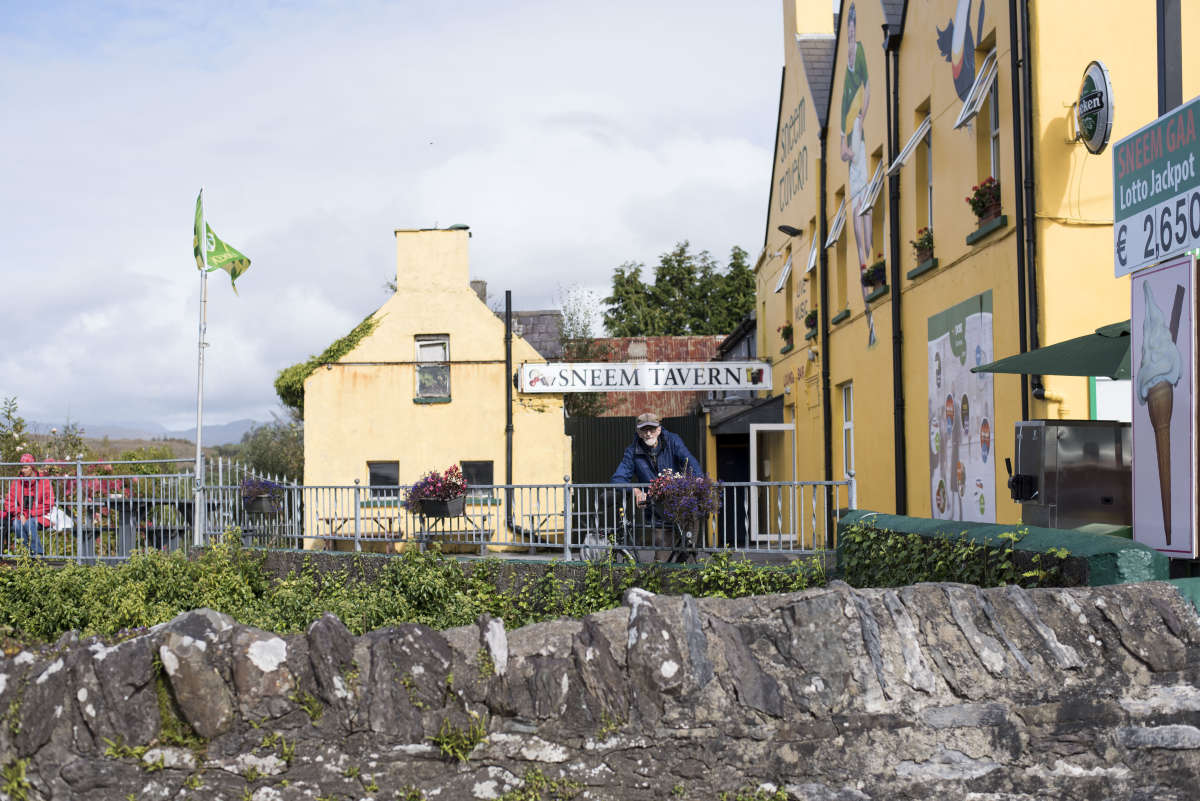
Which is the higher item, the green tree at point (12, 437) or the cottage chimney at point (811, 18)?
the cottage chimney at point (811, 18)

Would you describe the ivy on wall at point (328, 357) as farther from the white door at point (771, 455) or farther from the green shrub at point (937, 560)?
the green shrub at point (937, 560)

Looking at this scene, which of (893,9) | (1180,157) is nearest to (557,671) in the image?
(1180,157)

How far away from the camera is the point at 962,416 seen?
12.4 m

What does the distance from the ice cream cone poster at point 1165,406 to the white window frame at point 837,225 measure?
499 inches

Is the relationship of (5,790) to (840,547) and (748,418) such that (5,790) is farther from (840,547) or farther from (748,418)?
(748,418)

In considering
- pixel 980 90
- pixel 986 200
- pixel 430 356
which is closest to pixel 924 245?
pixel 986 200

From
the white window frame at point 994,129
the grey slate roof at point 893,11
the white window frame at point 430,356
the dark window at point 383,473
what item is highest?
the grey slate roof at point 893,11

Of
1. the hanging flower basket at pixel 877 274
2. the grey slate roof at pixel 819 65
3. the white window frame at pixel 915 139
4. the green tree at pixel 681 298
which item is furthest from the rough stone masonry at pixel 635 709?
the green tree at pixel 681 298

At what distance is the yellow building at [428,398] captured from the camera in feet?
70.8

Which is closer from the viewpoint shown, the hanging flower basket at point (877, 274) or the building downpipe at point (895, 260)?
the building downpipe at point (895, 260)

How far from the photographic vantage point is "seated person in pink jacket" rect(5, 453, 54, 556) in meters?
15.3

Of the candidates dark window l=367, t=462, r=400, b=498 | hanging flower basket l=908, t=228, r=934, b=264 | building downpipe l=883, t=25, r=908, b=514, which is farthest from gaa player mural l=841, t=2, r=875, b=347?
dark window l=367, t=462, r=400, b=498

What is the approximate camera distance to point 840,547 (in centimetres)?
859

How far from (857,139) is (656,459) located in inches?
316
